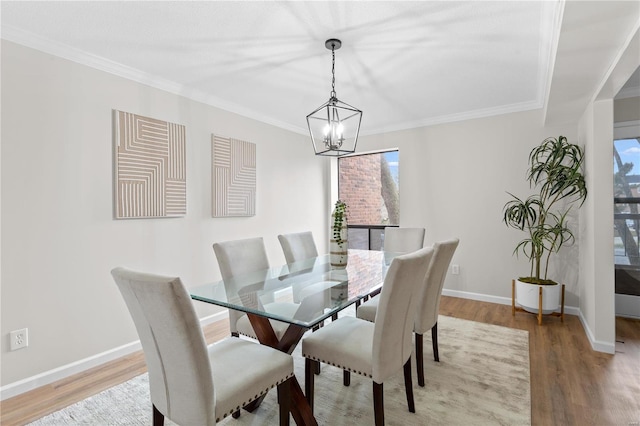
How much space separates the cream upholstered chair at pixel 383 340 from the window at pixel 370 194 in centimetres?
312

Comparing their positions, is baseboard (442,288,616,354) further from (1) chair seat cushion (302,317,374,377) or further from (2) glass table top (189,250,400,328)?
(1) chair seat cushion (302,317,374,377)

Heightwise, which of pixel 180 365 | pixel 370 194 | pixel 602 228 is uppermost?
pixel 370 194

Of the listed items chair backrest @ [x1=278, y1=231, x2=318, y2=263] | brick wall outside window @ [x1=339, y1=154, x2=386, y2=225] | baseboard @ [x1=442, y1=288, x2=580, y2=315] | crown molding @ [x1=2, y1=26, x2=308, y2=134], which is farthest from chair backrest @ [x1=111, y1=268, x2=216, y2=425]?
brick wall outside window @ [x1=339, y1=154, x2=386, y2=225]

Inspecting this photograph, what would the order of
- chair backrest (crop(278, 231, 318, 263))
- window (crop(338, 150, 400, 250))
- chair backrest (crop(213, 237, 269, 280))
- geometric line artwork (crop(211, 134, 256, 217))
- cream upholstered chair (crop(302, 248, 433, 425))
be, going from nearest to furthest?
cream upholstered chair (crop(302, 248, 433, 425)) → chair backrest (crop(213, 237, 269, 280)) → chair backrest (crop(278, 231, 318, 263)) → geometric line artwork (crop(211, 134, 256, 217)) → window (crop(338, 150, 400, 250))

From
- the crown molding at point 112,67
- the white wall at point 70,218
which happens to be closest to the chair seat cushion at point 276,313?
the white wall at point 70,218

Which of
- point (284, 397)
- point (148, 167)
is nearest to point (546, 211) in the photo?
point (284, 397)

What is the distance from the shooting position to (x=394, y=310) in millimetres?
1580

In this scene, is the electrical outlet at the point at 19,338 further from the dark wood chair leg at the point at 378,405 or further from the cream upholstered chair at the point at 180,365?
the dark wood chair leg at the point at 378,405

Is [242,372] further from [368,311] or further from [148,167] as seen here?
[148,167]

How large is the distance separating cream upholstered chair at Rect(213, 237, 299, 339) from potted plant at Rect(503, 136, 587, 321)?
2.72m

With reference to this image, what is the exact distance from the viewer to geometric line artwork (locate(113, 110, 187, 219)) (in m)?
2.68

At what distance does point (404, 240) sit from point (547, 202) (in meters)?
1.74

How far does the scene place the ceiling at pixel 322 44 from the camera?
6.30 feet

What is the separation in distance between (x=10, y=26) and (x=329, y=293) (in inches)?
106
